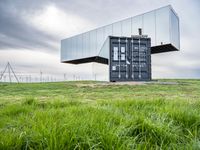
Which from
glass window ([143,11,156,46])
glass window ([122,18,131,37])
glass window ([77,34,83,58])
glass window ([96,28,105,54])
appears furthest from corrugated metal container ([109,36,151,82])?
glass window ([77,34,83,58])

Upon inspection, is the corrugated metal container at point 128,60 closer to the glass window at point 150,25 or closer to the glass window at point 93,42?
the glass window at point 150,25

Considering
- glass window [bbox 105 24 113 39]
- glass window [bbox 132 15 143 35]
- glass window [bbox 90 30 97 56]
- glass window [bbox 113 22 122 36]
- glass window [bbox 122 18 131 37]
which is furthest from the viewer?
glass window [bbox 90 30 97 56]

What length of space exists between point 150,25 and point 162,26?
1272mm

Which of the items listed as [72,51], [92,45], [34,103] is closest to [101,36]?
[92,45]

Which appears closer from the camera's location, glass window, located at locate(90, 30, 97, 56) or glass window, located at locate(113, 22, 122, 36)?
glass window, located at locate(113, 22, 122, 36)

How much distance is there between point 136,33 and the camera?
20.1 metres

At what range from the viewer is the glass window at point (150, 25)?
18.8m

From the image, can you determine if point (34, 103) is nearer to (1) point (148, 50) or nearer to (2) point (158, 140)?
(2) point (158, 140)

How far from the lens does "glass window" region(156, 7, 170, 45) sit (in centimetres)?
1775

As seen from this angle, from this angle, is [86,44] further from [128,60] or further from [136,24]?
[128,60]

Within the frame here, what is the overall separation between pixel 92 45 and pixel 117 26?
3.92 m

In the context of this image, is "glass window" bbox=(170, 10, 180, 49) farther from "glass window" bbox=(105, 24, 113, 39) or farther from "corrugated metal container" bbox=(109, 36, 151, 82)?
"glass window" bbox=(105, 24, 113, 39)

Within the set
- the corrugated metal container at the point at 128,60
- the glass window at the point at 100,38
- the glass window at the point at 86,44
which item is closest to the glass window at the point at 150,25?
the corrugated metal container at the point at 128,60

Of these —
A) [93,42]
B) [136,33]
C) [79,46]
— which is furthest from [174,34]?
[79,46]
